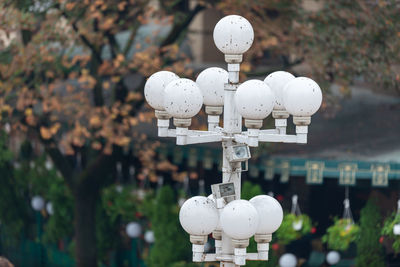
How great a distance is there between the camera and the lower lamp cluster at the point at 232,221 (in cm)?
705

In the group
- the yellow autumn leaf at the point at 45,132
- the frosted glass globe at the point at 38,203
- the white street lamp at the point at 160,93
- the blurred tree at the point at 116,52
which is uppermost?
the white street lamp at the point at 160,93

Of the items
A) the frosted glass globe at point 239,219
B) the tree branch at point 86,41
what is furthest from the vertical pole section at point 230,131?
the tree branch at point 86,41

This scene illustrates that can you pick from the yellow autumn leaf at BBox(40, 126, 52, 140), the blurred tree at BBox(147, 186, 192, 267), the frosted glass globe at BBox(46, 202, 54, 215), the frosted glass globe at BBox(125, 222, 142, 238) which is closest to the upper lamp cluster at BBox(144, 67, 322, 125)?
the yellow autumn leaf at BBox(40, 126, 52, 140)

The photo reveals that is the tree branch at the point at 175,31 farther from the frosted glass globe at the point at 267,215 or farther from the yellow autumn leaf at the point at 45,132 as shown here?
the frosted glass globe at the point at 267,215

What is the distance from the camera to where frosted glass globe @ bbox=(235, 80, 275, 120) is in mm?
6938

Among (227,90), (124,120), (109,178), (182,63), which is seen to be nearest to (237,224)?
(227,90)

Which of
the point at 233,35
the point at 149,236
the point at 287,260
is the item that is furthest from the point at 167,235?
the point at 233,35

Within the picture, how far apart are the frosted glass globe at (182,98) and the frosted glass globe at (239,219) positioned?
892 millimetres

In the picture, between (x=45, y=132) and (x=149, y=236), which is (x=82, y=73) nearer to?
(x=45, y=132)

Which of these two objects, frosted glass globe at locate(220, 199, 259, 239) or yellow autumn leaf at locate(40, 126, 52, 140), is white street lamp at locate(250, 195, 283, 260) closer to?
frosted glass globe at locate(220, 199, 259, 239)

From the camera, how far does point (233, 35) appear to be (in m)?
7.24

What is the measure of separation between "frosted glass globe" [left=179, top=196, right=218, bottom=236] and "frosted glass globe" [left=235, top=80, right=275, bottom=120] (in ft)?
2.96

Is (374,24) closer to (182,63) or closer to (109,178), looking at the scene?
(182,63)

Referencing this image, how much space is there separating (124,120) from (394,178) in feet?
14.7
